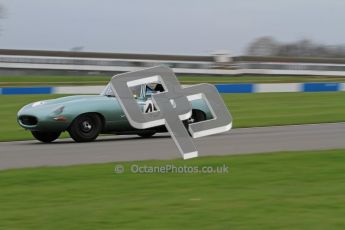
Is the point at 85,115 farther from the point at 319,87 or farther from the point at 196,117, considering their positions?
the point at 319,87

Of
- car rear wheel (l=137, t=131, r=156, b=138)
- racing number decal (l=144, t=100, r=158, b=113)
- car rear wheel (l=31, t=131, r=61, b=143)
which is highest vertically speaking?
racing number decal (l=144, t=100, r=158, b=113)

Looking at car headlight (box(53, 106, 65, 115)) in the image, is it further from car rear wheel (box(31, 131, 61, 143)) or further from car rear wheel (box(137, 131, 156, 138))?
car rear wheel (box(137, 131, 156, 138))

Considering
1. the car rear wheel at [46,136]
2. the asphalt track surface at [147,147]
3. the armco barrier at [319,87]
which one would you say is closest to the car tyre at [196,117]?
the asphalt track surface at [147,147]

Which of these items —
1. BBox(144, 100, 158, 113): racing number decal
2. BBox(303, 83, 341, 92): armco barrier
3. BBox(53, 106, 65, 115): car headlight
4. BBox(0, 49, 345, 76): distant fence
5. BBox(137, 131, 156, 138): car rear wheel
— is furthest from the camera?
BBox(0, 49, 345, 76): distant fence

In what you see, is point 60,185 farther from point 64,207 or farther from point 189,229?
point 189,229

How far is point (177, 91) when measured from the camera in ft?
38.7

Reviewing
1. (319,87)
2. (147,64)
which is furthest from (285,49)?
(319,87)

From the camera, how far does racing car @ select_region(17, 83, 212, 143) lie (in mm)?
11500

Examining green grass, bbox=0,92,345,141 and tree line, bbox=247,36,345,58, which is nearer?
green grass, bbox=0,92,345,141

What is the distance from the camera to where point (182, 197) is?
241 inches

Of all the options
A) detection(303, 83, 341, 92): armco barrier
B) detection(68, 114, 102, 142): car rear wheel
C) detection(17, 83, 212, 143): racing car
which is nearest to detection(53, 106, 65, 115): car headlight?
detection(17, 83, 212, 143): racing car

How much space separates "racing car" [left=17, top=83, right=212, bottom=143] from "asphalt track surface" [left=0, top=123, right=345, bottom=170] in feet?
0.88

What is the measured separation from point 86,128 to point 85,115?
30 cm

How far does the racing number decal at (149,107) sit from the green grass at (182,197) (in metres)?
3.37
